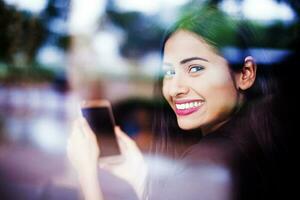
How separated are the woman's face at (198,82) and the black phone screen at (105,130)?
293 millimetres

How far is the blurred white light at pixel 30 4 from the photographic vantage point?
2018mm

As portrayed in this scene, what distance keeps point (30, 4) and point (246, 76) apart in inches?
40.3

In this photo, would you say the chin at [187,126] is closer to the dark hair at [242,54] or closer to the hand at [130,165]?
the dark hair at [242,54]

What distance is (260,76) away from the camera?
174cm

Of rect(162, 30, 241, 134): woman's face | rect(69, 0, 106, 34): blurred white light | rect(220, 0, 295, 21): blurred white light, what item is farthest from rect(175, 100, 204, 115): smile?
rect(69, 0, 106, 34): blurred white light

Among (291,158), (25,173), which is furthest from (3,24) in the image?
(291,158)

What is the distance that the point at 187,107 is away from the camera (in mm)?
1785

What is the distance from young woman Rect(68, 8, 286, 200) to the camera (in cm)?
173

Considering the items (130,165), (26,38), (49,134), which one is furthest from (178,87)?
(26,38)

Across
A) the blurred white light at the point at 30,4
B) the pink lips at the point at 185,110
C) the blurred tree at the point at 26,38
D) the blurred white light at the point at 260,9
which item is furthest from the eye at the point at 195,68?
the blurred white light at the point at 30,4

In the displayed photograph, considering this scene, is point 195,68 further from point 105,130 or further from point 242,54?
point 105,130

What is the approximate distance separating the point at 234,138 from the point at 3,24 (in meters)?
1.19

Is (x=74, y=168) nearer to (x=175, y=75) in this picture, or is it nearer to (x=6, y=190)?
(x=6, y=190)

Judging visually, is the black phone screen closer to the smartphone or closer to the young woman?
the smartphone
